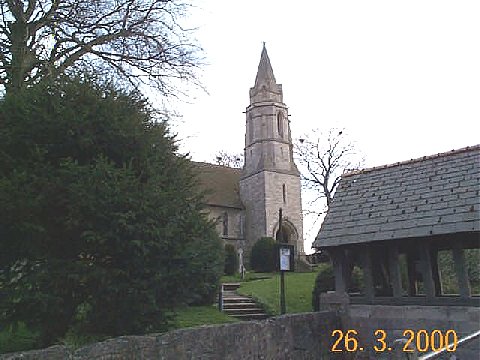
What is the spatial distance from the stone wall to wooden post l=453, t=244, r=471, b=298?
2490 millimetres

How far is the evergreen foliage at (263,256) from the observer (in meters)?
28.9

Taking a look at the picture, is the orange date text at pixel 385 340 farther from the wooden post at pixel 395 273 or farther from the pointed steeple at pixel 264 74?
the pointed steeple at pixel 264 74

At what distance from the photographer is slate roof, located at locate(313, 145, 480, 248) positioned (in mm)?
7992

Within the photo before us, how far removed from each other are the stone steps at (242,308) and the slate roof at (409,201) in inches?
206

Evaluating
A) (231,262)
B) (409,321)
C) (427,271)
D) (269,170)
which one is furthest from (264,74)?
(409,321)

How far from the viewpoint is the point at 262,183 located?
3381 centimetres

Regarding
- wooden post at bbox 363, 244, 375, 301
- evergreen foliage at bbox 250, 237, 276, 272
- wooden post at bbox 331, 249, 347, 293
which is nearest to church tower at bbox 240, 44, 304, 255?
evergreen foliage at bbox 250, 237, 276, 272

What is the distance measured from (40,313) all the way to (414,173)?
7.94 m

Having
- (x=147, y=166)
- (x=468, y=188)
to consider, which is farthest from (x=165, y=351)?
(x=468, y=188)

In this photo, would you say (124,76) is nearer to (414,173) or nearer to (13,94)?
(13,94)

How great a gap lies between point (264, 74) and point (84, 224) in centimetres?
3301

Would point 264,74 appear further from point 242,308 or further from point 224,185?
point 242,308

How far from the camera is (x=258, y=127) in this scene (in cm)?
3616

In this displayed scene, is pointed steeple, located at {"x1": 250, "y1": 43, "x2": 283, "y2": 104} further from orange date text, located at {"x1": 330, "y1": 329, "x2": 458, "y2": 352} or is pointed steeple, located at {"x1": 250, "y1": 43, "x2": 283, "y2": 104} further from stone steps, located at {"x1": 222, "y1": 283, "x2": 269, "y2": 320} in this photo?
orange date text, located at {"x1": 330, "y1": 329, "x2": 458, "y2": 352}
